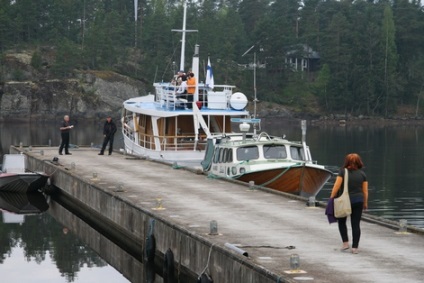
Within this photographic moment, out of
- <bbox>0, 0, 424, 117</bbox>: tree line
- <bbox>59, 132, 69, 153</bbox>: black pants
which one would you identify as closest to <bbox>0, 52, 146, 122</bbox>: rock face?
<bbox>0, 0, 424, 117</bbox>: tree line

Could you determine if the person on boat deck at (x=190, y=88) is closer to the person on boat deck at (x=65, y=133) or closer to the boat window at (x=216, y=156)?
the person on boat deck at (x=65, y=133)

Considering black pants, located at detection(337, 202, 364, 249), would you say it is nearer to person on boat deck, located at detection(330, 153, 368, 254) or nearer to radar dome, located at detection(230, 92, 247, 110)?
person on boat deck, located at detection(330, 153, 368, 254)

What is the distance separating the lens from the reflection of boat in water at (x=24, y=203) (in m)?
34.7

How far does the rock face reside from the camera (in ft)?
387

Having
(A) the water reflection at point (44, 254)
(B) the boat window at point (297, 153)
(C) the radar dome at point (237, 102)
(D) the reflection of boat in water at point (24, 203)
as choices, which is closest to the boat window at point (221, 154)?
(B) the boat window at point (297, 153)

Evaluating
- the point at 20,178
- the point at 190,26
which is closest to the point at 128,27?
the point at 190,26

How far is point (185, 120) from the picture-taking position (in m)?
44.6

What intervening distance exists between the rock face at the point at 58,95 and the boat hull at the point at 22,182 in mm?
81671

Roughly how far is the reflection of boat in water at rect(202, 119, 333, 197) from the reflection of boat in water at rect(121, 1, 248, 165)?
6559mm

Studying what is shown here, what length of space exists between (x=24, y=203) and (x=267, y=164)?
9.22 metres

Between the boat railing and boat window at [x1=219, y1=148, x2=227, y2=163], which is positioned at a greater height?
the boat railing

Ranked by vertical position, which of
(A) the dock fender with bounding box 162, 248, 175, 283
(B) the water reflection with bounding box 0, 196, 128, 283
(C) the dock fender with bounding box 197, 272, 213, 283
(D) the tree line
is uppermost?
(D) the tree line

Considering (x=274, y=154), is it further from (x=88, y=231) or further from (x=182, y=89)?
(x=182, y=89)

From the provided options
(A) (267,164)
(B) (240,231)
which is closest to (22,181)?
(A) (267,164)
